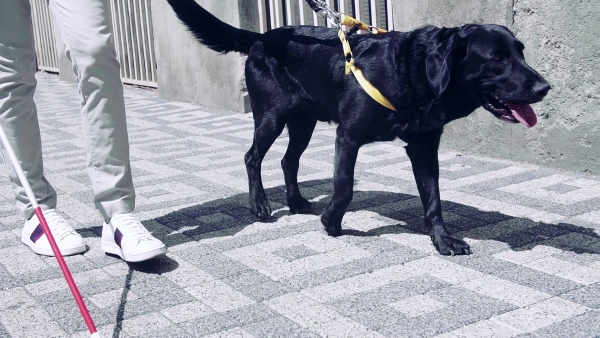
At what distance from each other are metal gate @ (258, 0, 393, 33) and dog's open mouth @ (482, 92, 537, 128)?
3.53 metres

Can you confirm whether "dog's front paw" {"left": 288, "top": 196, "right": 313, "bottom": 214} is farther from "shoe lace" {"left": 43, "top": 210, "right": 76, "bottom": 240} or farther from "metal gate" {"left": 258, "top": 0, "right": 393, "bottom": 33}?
"metal gate" {"left": 258, "top": 0, "right": 393, "bottom": 33}

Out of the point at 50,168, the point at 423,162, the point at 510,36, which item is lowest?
the point at 50,168

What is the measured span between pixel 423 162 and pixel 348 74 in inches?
21.5

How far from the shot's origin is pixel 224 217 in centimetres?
436

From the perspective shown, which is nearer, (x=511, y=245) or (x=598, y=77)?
(x=511, y=245)

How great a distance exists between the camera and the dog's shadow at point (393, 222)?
3.74 meters

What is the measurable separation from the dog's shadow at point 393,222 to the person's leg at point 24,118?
520 millimetres

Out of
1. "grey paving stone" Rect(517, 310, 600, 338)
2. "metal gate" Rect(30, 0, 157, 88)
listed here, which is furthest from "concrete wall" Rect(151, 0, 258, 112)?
"grey paving stone" Rect(517, 310, 600, 338)

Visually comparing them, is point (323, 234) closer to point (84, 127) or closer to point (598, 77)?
point (84, 127)

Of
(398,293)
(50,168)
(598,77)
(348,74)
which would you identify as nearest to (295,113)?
(348,74)

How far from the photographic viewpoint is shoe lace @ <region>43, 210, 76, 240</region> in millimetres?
3746

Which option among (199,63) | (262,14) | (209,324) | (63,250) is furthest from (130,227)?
(199,63)

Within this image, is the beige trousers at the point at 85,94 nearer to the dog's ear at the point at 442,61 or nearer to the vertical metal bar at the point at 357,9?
the dog's ear at the point at 442,61

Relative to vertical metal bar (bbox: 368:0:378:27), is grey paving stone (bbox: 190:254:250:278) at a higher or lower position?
lower
